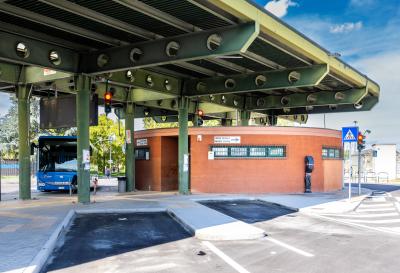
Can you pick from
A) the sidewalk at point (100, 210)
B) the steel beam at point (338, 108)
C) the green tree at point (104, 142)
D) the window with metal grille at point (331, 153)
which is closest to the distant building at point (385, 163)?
the steel beam at point (338, 108)

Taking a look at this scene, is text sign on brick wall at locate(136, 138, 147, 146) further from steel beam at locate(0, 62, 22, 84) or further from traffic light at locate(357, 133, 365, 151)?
traffic light at locate(357, 133, 365, 151)

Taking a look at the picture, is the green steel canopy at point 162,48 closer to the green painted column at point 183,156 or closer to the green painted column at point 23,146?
the green painted column at point 23,146

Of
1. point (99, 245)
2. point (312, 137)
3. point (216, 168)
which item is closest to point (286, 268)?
point (99, 245)

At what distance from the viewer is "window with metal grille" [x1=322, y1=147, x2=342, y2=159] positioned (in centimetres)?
2625

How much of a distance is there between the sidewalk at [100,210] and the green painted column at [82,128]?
31.5 inches

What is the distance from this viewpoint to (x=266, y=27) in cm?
1530

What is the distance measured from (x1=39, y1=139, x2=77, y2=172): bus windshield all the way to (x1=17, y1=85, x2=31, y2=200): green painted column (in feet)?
16.0

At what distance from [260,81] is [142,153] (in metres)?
9.02

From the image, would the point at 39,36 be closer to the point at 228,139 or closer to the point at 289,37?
the point at 289,37

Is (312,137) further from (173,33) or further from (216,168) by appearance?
(173,33)

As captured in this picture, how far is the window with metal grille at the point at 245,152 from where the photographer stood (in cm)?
2433

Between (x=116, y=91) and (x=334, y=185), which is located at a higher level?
(x=116, y=91)

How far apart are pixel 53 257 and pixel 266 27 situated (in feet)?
33.5

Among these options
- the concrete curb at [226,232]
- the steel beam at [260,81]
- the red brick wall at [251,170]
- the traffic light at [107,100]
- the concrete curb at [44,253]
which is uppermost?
the steel beam at [260,81]
